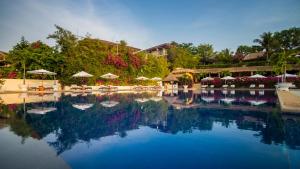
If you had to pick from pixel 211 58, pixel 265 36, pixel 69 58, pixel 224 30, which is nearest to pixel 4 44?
pixel 69 58

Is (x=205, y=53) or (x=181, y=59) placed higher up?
(x=205, y=53)

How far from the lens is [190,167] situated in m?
3.27

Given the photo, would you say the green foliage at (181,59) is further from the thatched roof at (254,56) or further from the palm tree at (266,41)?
the palm tree at (266,41)

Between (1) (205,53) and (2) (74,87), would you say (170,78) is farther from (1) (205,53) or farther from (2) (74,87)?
(2) (74,87)

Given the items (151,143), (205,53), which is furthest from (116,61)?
(205,53)

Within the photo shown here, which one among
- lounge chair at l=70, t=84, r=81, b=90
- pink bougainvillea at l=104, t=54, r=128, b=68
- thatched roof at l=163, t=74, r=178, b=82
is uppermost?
pink bougainvillea at l=104, t=54, r=128, b=68

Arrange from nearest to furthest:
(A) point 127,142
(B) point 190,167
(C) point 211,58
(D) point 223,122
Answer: (B) point 190,167, (A) point 127,142, (D) point 223,122, (C) point 211,58

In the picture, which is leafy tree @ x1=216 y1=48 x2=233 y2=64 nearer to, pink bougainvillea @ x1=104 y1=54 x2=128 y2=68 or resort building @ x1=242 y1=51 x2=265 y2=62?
resort building @ x1=242 y1=51 x2=265 y2=62

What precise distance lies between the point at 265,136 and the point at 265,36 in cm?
4212

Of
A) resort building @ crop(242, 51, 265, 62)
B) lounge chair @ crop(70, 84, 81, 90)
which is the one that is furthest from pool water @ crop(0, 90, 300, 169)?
resort building @ crop(242, 51, 265, 62)

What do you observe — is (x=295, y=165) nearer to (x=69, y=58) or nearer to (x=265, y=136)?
(x=265, y=136)

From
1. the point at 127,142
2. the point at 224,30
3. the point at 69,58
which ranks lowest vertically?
the point at 127,142

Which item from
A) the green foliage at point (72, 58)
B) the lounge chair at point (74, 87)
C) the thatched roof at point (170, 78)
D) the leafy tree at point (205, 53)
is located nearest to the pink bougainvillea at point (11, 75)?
the green foliage at point (72, 58)

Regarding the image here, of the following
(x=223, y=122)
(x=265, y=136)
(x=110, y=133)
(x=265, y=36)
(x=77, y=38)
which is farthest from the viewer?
(x=265, y=36)
